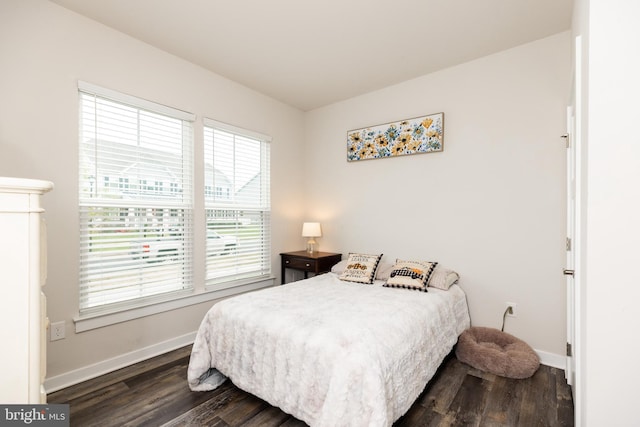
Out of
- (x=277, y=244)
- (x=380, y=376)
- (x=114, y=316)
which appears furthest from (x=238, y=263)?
(x=380, y=376)

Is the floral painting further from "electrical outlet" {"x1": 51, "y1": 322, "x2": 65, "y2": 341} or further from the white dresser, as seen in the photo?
"electrical outlet" {"x1": 51, "y1": 322, "x2": 65, "y2": 341}

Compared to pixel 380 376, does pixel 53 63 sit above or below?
above

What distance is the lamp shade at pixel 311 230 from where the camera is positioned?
3.92 metres

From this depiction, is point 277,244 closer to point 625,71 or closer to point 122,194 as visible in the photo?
point 122,194

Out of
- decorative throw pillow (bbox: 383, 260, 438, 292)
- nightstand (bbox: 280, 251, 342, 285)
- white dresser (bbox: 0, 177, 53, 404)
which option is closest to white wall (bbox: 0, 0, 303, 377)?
nightstand (bbox: 280, 251, 342, 285)

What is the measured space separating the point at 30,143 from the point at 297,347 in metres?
2.29

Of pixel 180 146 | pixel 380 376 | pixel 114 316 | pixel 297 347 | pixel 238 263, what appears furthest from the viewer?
pixel 238 263

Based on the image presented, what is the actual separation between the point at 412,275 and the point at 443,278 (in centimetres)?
29

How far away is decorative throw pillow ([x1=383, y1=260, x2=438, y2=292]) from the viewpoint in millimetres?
2758

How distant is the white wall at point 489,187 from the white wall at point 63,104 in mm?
2177

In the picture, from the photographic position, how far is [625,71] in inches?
39.0

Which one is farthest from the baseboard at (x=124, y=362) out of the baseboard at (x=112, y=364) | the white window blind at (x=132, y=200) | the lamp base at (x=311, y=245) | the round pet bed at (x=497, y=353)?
the lamp base at (x=311, y=245)

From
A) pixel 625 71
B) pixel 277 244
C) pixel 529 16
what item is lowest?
pixel 277 244

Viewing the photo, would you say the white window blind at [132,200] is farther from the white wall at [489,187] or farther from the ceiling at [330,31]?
the white wall at [489,187]
